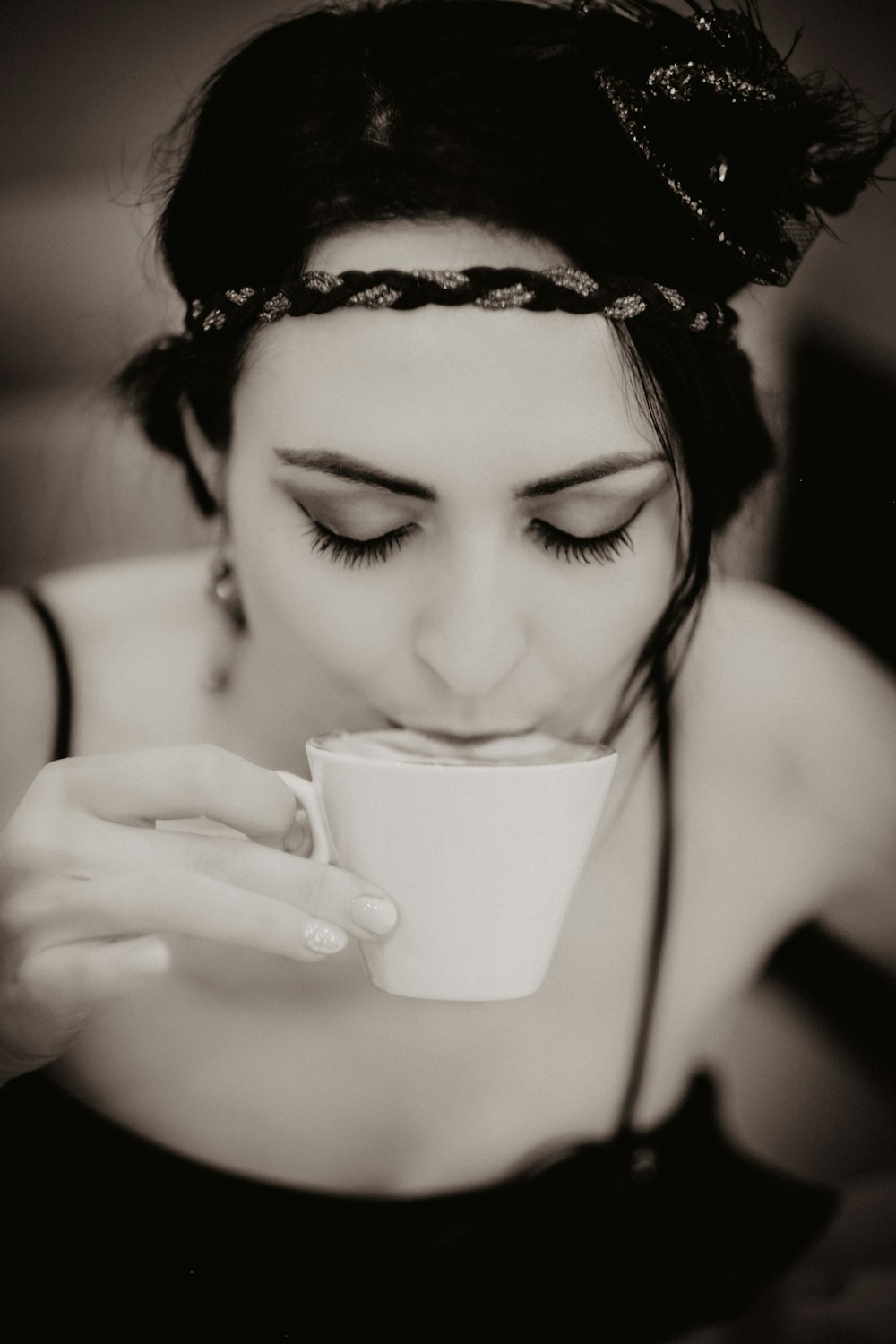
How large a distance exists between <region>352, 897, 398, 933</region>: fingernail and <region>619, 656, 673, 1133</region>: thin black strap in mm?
331

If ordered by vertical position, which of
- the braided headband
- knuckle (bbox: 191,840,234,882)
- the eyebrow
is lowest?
knuckle (bbox: 191,840,234,882)

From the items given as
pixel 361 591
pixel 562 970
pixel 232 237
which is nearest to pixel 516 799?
pixel 361 591

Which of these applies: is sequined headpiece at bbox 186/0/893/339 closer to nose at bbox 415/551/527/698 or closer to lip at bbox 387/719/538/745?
nose at bbox 415/551/527/698

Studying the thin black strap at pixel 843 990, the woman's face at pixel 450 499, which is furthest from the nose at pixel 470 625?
the thin black strap at pixel 843 990

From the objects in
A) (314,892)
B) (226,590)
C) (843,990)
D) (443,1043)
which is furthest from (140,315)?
(843,990)

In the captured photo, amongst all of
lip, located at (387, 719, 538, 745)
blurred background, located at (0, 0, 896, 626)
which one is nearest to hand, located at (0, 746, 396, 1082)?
lip, located at (387, 719, 538, 745)

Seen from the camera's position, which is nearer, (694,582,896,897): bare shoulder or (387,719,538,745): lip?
(387,719,538,745): lip

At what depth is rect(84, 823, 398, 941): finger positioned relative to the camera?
58cm

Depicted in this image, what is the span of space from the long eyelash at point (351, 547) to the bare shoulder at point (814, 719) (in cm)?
28

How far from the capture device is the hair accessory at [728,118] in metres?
0.65

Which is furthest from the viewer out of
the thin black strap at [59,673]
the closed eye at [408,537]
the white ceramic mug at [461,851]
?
the thin black strap at [59,673]

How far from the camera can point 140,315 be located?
0.76 meters

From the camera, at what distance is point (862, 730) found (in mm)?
823

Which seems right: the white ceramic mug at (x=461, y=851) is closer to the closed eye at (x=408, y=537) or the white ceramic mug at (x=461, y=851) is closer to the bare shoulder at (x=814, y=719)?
the closed eye at (x=408, y=537)
